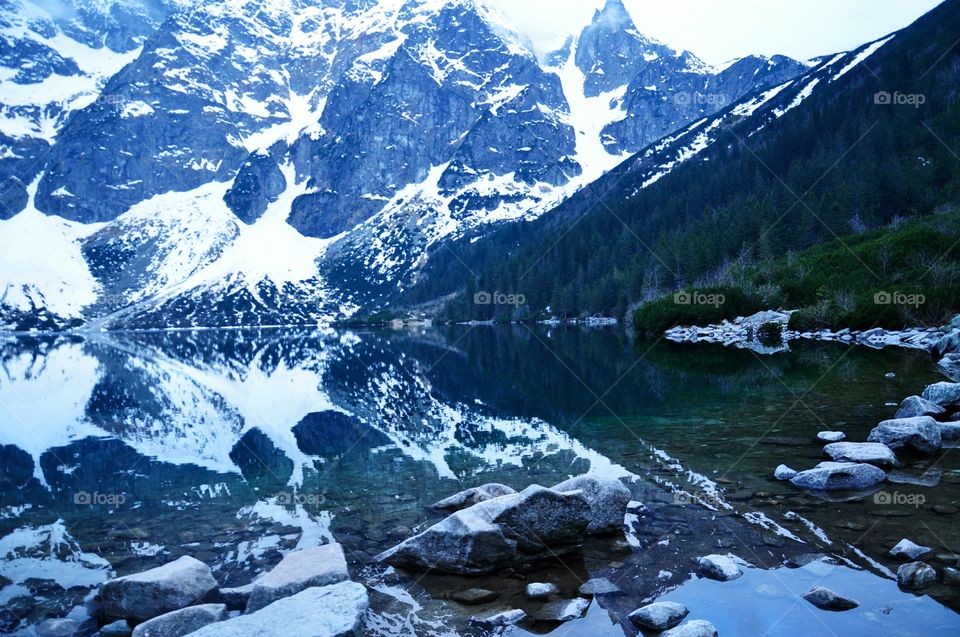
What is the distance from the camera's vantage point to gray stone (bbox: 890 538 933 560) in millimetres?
7188

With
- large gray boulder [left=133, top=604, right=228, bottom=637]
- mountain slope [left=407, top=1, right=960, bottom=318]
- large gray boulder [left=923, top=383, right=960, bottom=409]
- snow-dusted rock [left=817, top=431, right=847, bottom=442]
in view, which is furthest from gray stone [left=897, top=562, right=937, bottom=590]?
mountain slope [left=407, top=1, right=960, bottom=318]

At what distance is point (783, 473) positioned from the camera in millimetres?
11172

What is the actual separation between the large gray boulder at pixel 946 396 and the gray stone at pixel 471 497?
12.4 m

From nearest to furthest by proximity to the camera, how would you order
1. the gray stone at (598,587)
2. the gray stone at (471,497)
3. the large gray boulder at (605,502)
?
the gray stone at (598,587)
the large gray boulder at (605,502)
the gray stone at (471,497)

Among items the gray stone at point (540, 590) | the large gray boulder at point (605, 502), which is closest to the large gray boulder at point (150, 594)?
the gray stone at point (540, 590)

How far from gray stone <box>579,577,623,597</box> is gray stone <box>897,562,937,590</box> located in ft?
10.5

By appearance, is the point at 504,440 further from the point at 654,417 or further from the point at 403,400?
the point at 403,400

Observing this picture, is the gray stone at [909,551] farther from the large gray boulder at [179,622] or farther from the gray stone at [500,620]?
the large gray boulder at [179,622]

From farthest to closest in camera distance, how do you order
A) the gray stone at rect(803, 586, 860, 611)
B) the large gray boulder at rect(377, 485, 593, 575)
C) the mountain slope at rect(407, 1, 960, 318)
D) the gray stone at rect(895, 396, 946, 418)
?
the mountain slope at rect(407, 1, 960, 318) < the gray stone at rect(895, 396, 946, 418) < the large gray boulder at rect(377, 485, 593, 575) < the gray stone at rect(803, 586, 860, 611)

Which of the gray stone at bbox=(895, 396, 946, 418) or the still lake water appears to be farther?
the gray stone at bbox=(895, 396, 946, 418)

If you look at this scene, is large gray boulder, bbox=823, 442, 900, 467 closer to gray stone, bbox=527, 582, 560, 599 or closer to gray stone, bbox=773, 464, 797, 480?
gray stone, bbox=773, 464, 797, 480

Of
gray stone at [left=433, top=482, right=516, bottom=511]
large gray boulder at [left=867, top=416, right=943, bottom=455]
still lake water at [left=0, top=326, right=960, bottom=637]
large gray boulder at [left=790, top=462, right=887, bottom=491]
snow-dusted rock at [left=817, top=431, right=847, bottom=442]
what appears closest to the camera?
still lake water at [left=0, top=326, right=960, bottom=637]

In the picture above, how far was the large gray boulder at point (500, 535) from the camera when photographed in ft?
27.3

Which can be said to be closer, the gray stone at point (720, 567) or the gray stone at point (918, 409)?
the gray stone at point (720, 567)
